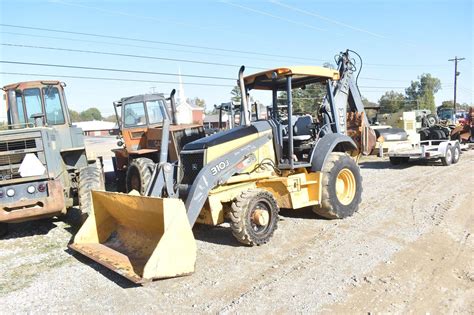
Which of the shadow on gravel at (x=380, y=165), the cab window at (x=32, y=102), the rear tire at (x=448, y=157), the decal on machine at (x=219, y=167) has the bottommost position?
the shadow on gravel at (x=380, y=165)

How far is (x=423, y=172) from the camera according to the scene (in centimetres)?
1217

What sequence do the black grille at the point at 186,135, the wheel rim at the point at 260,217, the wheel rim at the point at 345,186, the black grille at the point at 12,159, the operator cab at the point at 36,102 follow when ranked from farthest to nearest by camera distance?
the black grille at the point at 186,135 → the operator cab at the point at 36,102 → the wheel rim at the point at 345,186 → the black grille at the point at 12,159 → the wheel rim at the point at 260,217

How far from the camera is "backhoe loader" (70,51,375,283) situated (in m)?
4.70

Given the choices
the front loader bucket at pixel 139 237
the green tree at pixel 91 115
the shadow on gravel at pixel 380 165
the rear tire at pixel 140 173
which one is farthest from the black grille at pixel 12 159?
the green tree at pixel 91 115

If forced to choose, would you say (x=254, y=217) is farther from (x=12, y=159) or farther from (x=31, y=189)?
(x=12, y=159)

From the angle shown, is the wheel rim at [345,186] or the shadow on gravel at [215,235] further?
the wheel rim at [345,186]

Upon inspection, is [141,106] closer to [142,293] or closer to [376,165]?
[142,293]

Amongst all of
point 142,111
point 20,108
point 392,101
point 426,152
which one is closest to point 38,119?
point 20,108

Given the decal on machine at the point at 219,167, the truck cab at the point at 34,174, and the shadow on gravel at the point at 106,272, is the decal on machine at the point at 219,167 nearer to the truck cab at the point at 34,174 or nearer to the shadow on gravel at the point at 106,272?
the shadow on gravel at the point at 106,272

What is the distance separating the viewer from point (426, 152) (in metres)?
13.4

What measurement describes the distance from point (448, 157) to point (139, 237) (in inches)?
458

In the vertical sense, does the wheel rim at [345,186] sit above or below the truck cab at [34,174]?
below

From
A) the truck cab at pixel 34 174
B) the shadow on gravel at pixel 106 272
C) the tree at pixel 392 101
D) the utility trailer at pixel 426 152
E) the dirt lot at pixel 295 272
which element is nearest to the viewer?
the dirt lot at pixel 295 272

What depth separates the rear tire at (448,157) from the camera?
13.6m
